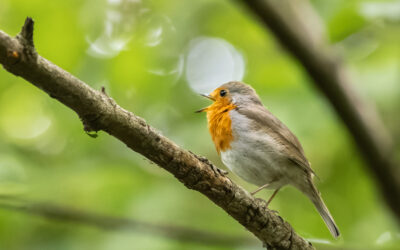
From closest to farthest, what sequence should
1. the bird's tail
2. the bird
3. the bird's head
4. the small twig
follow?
the small twig
the bird
the bird's tail
the bird's head

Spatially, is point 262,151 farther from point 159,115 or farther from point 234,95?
point 159,115

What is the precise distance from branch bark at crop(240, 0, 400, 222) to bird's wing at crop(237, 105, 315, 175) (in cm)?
53

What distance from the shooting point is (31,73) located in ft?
6.93

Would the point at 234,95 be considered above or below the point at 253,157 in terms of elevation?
above

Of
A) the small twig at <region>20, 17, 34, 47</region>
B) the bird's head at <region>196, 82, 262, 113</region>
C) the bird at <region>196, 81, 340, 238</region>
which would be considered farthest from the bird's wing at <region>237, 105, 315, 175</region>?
the small twig at <region>20, 17, 34, 47</region>

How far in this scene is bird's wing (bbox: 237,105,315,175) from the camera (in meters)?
4.51

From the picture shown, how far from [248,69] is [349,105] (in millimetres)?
2144

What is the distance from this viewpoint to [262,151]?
178 inches

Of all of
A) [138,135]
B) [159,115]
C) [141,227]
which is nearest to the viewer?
[138,135]

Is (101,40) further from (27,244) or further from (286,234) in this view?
(286,234)

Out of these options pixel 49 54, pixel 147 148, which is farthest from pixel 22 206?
pixel 147 148

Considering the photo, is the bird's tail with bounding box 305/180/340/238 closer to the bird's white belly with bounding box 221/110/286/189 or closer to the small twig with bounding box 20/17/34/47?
the bird's white belly with bounding box 221/110/286/189

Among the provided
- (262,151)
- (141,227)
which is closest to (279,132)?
(262,151)

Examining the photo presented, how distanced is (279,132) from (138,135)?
7.69 feet
